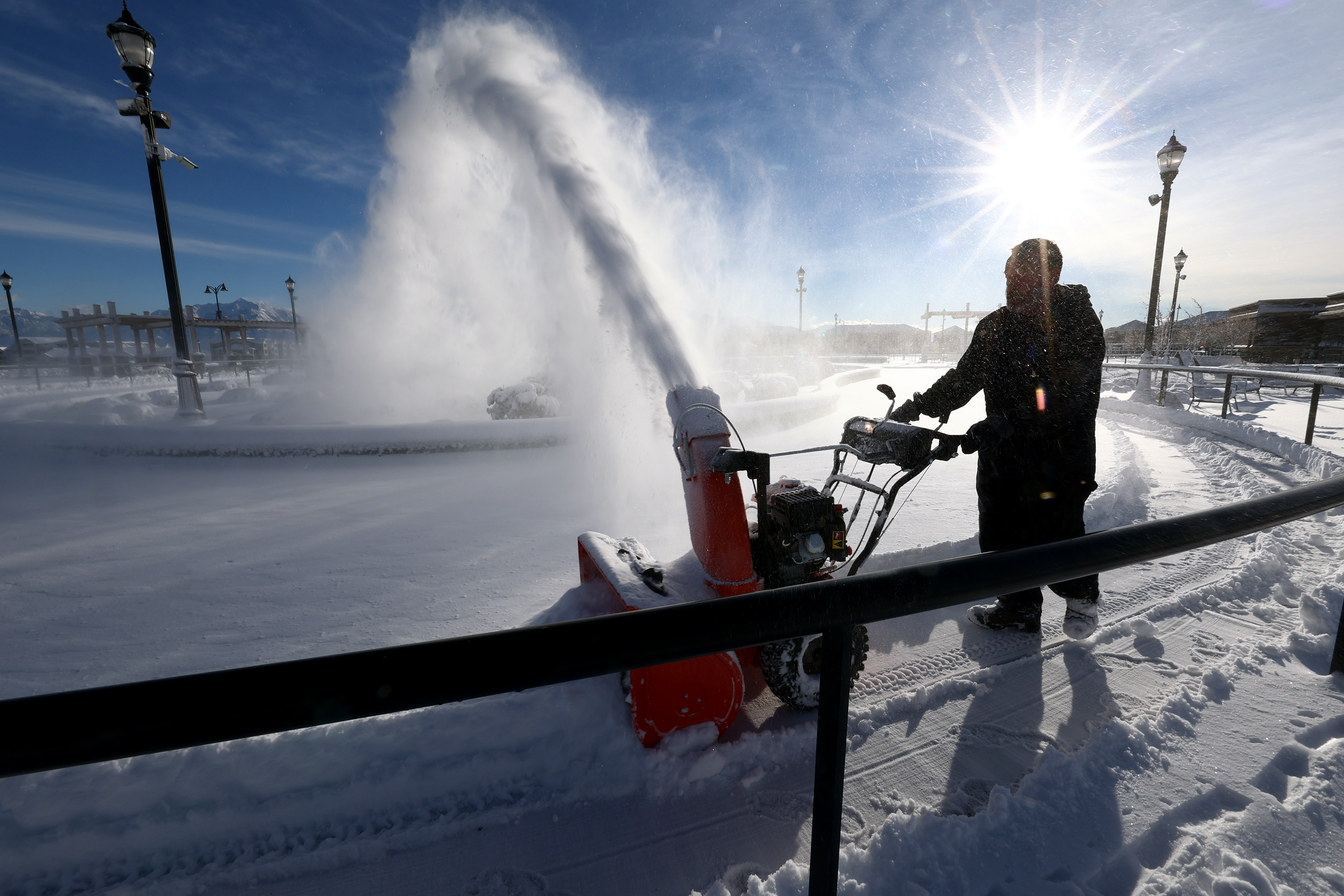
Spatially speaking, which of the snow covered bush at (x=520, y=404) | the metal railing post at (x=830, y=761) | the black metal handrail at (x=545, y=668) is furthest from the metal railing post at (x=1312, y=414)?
the snow covered bush at (x=520, y=404)

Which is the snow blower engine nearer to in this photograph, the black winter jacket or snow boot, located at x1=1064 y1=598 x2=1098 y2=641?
the black winter jacket

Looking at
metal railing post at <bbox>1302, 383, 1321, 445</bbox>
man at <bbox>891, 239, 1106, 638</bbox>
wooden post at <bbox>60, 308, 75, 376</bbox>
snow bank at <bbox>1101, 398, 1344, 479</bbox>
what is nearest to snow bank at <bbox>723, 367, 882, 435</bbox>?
man at <bbox>891, 239, 1106, 638</bbox>

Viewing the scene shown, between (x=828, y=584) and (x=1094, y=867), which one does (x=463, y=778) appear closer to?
(x=828, y=584)

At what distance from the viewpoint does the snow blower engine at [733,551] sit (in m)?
2.06

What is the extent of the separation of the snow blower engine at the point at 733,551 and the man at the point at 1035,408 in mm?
614

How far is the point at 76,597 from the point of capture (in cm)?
337

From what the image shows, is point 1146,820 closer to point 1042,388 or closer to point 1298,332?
point 1042,388

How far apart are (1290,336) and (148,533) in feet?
127

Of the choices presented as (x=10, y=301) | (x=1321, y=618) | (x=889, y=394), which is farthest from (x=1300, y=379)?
(x=10, y=301)

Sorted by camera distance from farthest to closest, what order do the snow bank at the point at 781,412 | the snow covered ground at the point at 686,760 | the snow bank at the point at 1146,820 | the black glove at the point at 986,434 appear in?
the snow bank at the point at 781,412
the black glove at the point at 986,434
the snow covered ground at the point at 686,760
the snow bank at the point at 1146,820

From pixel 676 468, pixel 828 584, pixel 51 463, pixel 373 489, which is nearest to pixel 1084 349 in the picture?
pixel 828 584

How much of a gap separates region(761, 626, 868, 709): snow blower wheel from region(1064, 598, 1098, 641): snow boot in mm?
1280

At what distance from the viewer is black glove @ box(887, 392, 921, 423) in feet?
9.66

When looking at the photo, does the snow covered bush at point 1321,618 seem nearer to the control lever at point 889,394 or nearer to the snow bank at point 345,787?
the control lever at point 889,394
